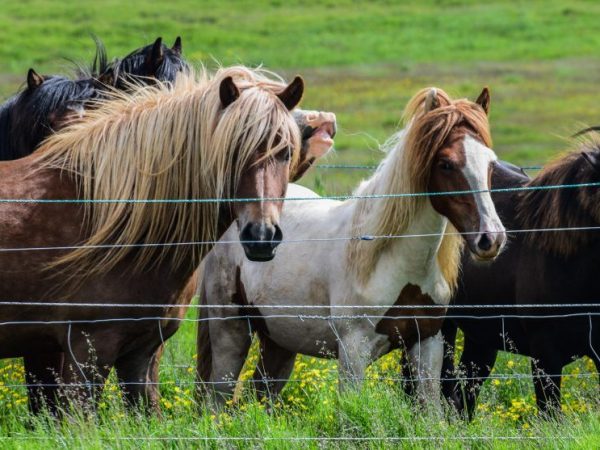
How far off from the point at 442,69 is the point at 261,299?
94.7 ft

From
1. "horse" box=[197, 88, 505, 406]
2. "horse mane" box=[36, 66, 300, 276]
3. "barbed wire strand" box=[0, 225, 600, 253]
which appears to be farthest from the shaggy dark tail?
"horse mane" box=[36, 66, 300, 276]

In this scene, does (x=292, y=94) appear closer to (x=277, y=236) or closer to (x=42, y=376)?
(x=277, y=236)

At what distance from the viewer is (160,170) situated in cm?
570

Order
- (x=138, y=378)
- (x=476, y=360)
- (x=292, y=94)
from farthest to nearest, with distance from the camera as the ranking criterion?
(x=476, y=360)
(x=138, y=378)
(x=292, y=94)

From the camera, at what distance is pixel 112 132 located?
580 centimetres

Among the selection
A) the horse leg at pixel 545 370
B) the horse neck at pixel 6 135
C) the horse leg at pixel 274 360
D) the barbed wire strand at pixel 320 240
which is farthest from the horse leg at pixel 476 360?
the horse neck at pixel 6 135

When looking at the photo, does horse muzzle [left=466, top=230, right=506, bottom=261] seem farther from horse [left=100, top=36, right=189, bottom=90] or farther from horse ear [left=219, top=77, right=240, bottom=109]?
horse [left=100, top=36, right=189, bottom=90]

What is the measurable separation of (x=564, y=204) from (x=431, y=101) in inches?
47.9

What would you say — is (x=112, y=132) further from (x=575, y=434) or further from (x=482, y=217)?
(x=575, y=434)

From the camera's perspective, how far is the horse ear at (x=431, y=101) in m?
6.25

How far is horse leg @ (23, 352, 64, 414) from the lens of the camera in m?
6.36

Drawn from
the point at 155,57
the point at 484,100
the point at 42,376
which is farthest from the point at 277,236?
the point at 155,57

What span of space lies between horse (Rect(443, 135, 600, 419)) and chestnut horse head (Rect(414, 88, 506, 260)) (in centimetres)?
79

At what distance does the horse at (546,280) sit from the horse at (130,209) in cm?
175
